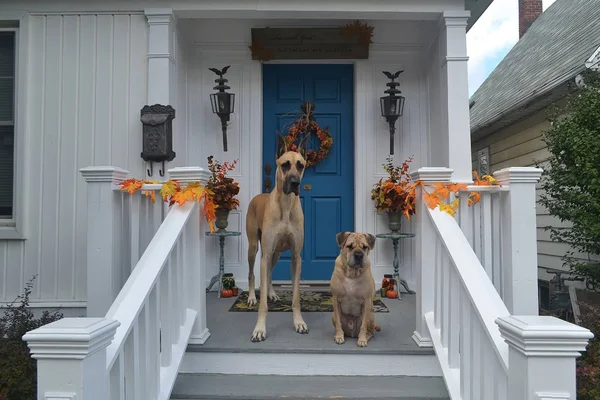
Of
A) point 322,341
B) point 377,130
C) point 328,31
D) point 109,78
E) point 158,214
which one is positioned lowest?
point 322,341

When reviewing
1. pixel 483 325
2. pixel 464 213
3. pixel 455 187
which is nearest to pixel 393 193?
pixel 464 213

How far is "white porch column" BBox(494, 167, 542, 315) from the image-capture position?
2.71 m

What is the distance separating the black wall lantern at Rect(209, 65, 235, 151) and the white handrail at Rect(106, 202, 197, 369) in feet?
6.24

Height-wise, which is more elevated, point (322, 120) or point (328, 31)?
point (328, 31)

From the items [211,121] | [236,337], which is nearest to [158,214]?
[236,337]

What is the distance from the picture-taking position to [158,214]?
3072mm

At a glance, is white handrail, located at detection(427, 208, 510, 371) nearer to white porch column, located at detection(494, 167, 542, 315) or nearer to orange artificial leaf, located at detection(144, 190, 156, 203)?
white porch column, located at detection(494, 167, 542, 315)

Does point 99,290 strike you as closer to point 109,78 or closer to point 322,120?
point 109,78

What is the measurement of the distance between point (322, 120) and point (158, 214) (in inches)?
94.3

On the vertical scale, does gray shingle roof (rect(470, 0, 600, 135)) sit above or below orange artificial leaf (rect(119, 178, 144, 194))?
above

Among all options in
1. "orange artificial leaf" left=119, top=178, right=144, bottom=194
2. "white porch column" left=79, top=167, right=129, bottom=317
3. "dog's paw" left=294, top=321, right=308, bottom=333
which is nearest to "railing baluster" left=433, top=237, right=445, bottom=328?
"dog's paw" left=294, top=321, right=308, bottom=333

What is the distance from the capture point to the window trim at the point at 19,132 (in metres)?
3.83

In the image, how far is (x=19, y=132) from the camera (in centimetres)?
386

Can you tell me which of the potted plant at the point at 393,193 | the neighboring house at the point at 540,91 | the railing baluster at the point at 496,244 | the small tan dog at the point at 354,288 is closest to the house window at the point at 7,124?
the small tan dog at the point at 354,288
